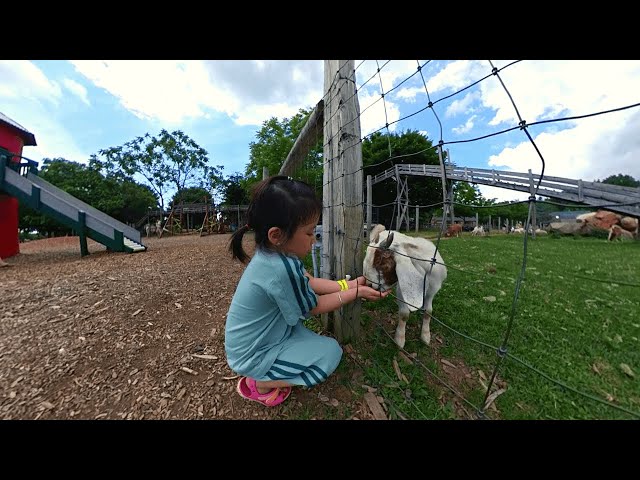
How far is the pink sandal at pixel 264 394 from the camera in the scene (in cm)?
152

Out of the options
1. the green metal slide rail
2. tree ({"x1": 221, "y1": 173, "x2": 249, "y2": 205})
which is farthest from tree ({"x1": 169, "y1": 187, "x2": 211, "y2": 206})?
the green metal slide rail

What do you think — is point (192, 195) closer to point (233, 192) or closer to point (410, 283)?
point (233, 192)

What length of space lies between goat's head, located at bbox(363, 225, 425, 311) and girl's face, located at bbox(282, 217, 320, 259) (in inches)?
23.4

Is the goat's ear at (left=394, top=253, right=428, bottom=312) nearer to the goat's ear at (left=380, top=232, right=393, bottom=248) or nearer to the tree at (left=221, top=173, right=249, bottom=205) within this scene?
the goat's ear at (left=380, top=232, right=393, bottom=248)

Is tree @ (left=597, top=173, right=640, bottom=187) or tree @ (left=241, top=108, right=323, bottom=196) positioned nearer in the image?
tree @ (left=597, top=173, right=640, bottom=187)

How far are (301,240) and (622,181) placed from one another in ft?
4.02

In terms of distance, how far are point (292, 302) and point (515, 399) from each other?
4.65 ft

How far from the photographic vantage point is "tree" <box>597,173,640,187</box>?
76 centimetres

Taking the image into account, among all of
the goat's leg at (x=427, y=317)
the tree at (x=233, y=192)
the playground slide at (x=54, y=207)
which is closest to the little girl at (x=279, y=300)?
the goat's leg at (x=427, y=317)

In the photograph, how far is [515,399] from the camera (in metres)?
1.49

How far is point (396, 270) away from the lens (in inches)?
68.0

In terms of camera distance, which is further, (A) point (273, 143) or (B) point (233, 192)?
(B) point (233, 192)

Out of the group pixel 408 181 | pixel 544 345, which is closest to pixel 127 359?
pixel 544 345

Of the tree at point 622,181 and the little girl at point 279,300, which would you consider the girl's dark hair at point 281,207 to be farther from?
the tree at point 622,181
